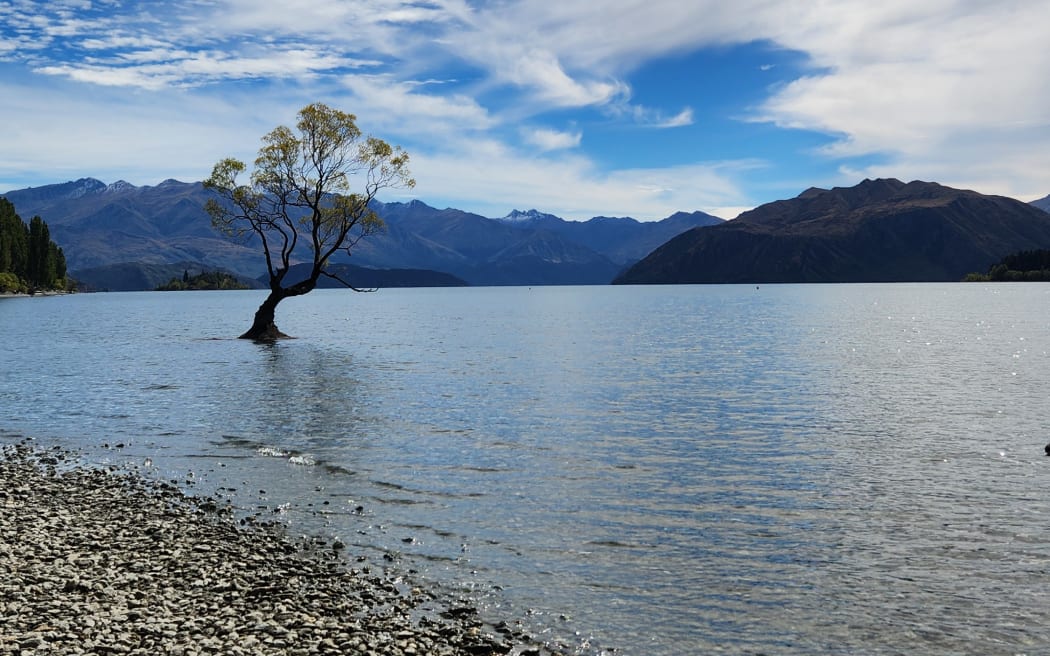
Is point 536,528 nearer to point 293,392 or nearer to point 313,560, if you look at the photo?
point 313,560

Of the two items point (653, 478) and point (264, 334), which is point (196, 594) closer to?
point (653, 478)

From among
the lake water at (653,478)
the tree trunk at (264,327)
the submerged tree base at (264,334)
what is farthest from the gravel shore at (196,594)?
the submerged tree base at (264,334)

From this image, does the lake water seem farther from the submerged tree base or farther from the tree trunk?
the submerged tree base

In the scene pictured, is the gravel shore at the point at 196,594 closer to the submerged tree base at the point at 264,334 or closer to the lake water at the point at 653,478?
the lake water at the point at 653,478

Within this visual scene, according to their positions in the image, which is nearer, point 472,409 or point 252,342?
point 472,409

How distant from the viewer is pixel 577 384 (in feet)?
185

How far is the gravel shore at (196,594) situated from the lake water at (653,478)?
1.43 m

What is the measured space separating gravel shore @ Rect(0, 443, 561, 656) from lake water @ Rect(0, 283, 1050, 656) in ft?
4.70

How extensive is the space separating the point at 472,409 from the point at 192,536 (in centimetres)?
2556

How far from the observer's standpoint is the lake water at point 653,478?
16.3 meters

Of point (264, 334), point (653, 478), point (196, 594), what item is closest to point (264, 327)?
point (264, 334)

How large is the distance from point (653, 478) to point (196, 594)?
16.8 meters

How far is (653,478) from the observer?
91.5 feet

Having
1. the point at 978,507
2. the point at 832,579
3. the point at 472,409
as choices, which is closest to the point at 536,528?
the point at 832,579
